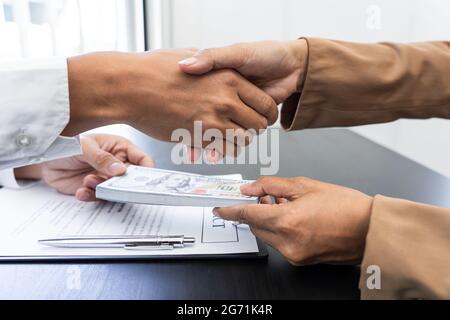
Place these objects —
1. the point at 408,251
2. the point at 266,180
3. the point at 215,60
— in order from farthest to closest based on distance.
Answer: the point at 215,60, the point at 266,180, the point at 408,251

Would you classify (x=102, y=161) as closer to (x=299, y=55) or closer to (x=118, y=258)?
(x=118, y=258)

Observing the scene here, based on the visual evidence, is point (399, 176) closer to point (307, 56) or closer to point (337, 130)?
point (307, 56)

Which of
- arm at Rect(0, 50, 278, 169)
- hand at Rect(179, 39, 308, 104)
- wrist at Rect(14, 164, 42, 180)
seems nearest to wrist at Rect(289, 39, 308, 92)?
hand at Rect(179, 39, 308, 104)

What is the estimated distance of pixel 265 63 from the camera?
1.97ft

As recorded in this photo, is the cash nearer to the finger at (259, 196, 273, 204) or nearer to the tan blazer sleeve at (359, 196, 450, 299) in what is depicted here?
the finger at (259, 196, 273, 204)

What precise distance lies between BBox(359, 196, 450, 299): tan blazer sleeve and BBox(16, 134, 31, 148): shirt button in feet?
1.34

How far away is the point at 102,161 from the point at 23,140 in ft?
0.39

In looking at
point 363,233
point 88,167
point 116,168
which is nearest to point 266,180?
point 363,233

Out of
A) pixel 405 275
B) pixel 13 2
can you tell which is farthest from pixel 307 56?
pixel 13 2

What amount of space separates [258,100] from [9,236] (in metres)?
0.38

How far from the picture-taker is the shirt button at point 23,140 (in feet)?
1.60

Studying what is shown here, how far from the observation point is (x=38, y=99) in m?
0.48

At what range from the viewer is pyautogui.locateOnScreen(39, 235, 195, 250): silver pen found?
0.41 meters
